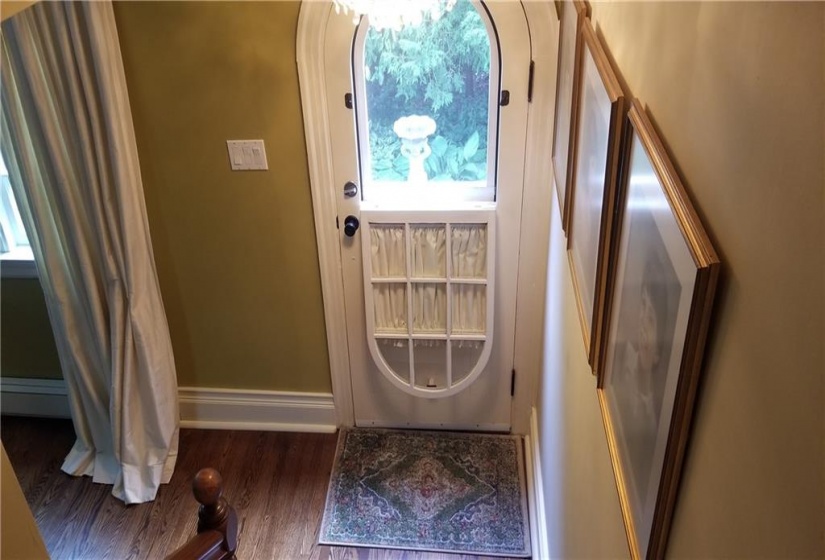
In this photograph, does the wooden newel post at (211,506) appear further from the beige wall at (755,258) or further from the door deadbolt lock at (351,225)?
the door deadbolt lock at (351,225)

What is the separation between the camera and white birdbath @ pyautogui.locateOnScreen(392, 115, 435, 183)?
84.1 inches

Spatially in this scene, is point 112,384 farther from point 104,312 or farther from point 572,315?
point 572,315

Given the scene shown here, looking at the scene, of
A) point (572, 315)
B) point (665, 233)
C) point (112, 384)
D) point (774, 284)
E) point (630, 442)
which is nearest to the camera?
point (774, 284)

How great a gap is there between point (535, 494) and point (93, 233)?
1792mm

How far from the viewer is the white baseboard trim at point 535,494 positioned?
80.4 inches

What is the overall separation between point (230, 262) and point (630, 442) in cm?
187

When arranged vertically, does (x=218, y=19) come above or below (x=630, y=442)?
above

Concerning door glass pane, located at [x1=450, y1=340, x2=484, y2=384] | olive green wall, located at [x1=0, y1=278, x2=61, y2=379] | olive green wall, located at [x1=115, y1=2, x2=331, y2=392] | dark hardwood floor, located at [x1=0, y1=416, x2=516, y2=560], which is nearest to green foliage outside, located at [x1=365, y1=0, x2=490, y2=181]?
olive green wall, located at [x1=115, y1=2, x2=331, y2=392]

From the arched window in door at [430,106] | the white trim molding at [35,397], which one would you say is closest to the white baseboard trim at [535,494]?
the arched window in door at [430,106]

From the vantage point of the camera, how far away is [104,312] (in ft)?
7.55

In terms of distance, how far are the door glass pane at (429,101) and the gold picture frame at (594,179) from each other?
796 mm

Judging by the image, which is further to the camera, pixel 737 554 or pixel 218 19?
pixel 218 19

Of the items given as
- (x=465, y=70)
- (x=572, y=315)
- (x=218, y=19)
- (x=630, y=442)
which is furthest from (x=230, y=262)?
(x=630, y=442)

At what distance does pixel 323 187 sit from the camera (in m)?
2.23
